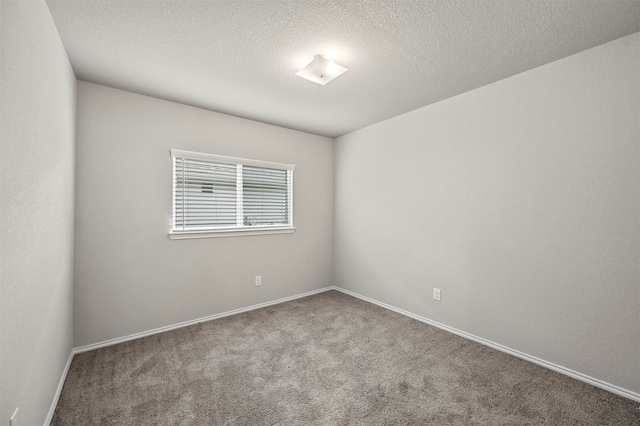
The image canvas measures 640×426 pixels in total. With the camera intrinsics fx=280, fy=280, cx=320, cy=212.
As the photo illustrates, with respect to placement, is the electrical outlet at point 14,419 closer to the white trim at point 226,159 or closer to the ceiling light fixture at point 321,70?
the white trim at point 226,159

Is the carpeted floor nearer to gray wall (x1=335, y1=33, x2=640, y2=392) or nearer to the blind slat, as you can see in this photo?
gray wall (x1=335, y1=33, x2=640, y2=392)

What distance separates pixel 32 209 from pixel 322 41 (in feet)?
6.33

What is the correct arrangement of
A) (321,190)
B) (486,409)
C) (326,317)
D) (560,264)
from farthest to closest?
(321,190)
(326,317)
(560,264)
(486,409)

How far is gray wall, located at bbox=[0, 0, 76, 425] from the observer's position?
111 cm

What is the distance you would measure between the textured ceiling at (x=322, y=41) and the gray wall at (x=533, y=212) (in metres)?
0.28

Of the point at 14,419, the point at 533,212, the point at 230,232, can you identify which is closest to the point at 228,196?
the point at 230,232

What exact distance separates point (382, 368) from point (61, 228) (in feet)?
8.50

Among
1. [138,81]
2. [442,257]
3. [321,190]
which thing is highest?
[138,81]

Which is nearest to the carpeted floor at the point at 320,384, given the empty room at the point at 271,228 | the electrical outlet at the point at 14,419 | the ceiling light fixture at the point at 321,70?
the empty room at the point at 271,228

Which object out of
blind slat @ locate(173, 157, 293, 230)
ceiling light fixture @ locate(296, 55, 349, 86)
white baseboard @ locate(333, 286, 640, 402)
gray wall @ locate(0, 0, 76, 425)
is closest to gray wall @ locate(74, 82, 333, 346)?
blind slat @ locate(173, 157, 293, 230)

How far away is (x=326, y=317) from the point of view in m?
3.25

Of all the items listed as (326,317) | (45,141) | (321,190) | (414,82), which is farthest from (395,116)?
(45,141)

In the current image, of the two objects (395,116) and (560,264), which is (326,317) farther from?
(395,116)

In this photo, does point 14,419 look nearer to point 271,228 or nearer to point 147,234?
point 147,234
